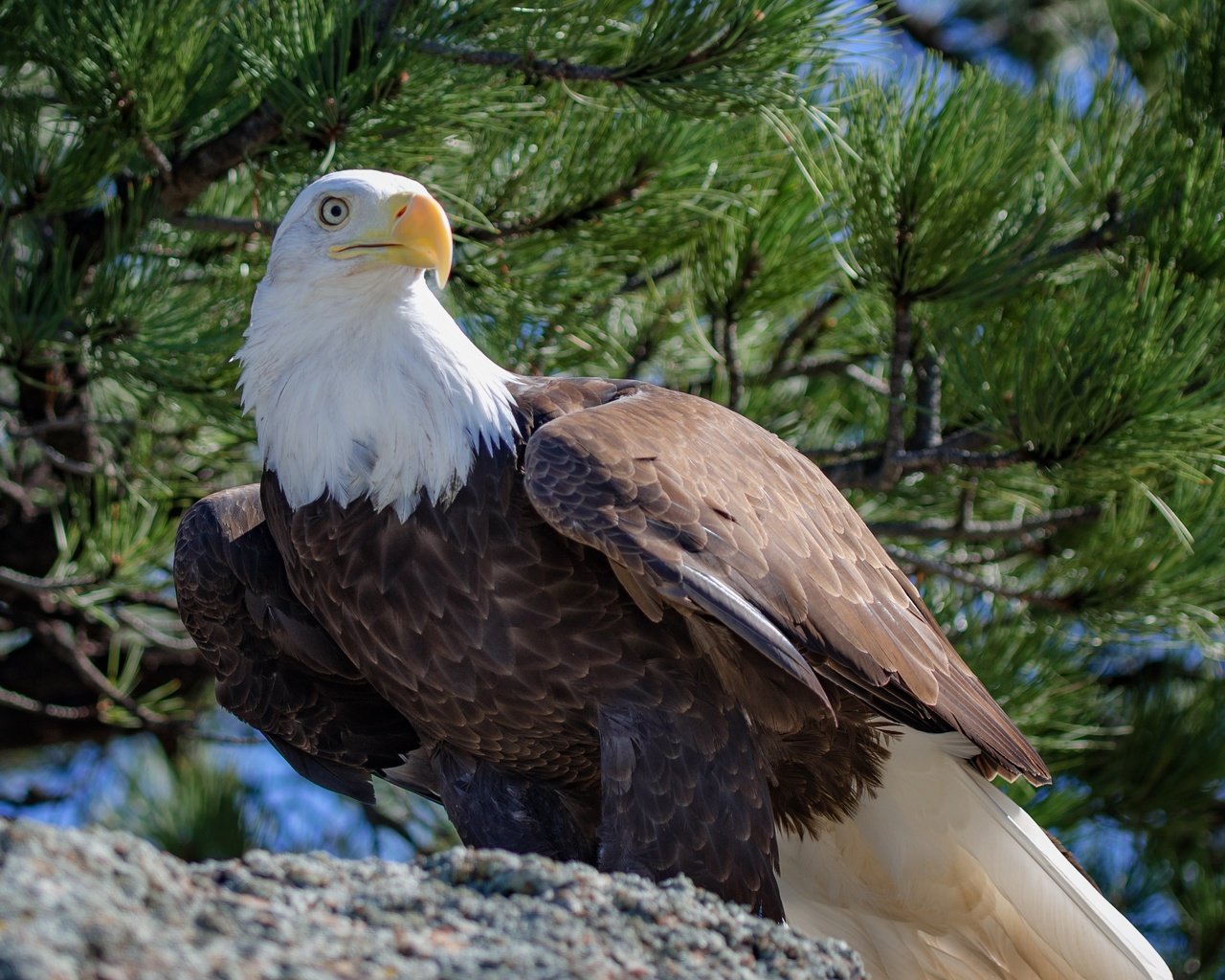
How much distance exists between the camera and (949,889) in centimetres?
305

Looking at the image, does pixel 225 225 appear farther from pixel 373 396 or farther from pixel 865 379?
pixel 865 379

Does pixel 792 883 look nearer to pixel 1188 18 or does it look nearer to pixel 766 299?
pixel 766 299

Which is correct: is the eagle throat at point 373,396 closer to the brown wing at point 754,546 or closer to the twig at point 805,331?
the brown wing at point 754,546

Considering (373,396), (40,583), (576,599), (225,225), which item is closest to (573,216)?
(225,225)

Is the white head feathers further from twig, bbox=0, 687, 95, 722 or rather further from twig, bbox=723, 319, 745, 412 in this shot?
twig, bbox=0, 687, 95, 722

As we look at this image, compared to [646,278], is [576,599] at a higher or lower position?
lower

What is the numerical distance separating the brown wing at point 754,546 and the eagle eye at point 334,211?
53 cm

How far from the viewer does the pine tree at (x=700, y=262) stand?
294 cm

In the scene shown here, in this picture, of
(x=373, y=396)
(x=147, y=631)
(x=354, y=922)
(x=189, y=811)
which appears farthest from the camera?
(x=189, y=811)

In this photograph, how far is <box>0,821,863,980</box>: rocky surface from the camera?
1.51 meters

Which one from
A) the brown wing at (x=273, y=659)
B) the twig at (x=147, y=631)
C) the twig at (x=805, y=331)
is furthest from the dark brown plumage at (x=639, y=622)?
the twig at (x=805, y=331)

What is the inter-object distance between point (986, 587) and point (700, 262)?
3.22 feet

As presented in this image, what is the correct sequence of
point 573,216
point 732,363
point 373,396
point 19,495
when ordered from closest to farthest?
point 373,396 → point 573,216 → point 732,363 → point 19,495

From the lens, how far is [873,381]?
3609 mm
